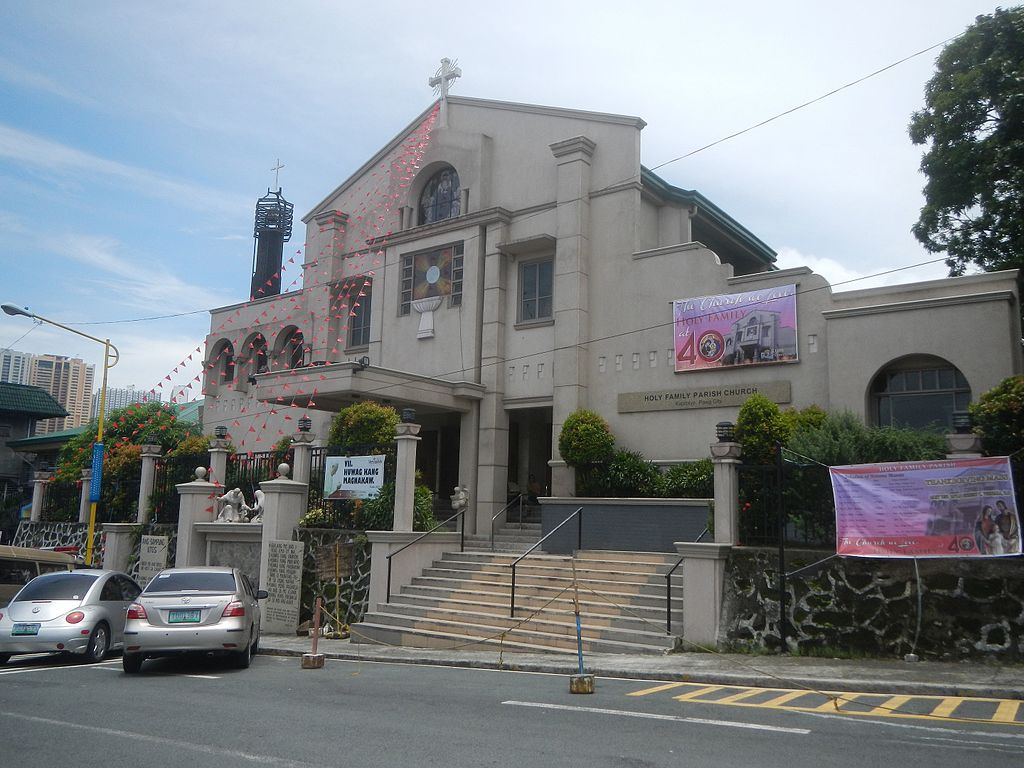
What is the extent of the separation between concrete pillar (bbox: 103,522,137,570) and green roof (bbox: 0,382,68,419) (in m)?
19.8

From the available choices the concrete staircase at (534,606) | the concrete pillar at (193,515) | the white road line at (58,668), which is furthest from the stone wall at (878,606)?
the concrete pillar at (193,515)

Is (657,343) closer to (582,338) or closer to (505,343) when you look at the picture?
(582,338)

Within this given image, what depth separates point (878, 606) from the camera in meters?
11.7

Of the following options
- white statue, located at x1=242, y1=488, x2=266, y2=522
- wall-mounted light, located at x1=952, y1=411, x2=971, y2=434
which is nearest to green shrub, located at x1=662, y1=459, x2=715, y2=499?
wall-mounted light, located at x1=952, y1=411, x2=971, y2=434

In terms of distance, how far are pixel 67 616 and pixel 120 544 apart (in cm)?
1038

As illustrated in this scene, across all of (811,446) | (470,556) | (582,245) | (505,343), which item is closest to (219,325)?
(505,343)

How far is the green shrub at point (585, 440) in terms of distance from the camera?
19.5m

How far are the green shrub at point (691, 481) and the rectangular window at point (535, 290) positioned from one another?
5.73 m

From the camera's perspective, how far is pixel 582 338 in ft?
69.5

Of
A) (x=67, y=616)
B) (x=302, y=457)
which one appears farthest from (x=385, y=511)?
(x=67, y=616)

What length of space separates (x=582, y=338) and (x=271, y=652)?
10.3 metres

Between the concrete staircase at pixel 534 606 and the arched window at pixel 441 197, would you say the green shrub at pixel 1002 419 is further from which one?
the arched window at pixel 441 197

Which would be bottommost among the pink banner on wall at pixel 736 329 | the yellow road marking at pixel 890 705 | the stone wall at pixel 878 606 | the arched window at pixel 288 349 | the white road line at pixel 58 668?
the white road line at pixel 58 668

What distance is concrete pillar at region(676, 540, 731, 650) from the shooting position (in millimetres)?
12648
